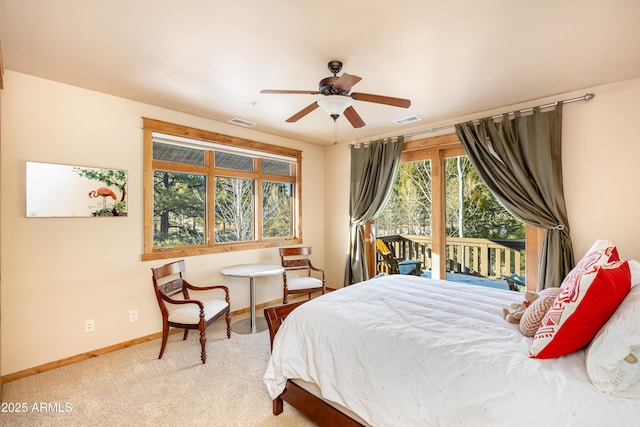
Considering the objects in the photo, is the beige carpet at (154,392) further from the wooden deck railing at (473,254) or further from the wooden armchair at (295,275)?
the wooden deck railing at (473,254)

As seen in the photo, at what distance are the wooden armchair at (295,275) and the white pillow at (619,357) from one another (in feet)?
10.3

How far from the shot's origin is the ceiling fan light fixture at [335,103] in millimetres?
2256

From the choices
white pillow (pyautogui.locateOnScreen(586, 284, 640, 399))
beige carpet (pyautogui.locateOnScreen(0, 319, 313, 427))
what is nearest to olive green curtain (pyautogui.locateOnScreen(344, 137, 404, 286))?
beige carpet (pyautogui.locateOnScreen(0, 319, 313, 427))

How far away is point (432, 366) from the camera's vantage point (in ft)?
4.71

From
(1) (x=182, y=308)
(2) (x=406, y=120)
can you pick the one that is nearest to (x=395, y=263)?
(2) (x=406, y=120)

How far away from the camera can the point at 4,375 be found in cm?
251

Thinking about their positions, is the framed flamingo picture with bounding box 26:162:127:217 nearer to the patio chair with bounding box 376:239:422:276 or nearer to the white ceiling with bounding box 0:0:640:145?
the white ceiling with bounding box 0:0:640:145

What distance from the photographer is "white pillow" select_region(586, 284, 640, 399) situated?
109 cm

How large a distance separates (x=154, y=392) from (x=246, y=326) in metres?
1.39

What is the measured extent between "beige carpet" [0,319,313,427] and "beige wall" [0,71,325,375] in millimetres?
305

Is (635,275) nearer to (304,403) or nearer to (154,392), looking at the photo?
(304,403)

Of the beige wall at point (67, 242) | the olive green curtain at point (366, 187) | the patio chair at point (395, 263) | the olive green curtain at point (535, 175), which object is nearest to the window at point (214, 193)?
the beige wall at point (67, 242)

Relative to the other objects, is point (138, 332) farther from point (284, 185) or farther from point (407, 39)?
point (407, 39)

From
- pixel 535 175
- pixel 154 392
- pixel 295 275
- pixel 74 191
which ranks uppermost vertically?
pixel 535 175
